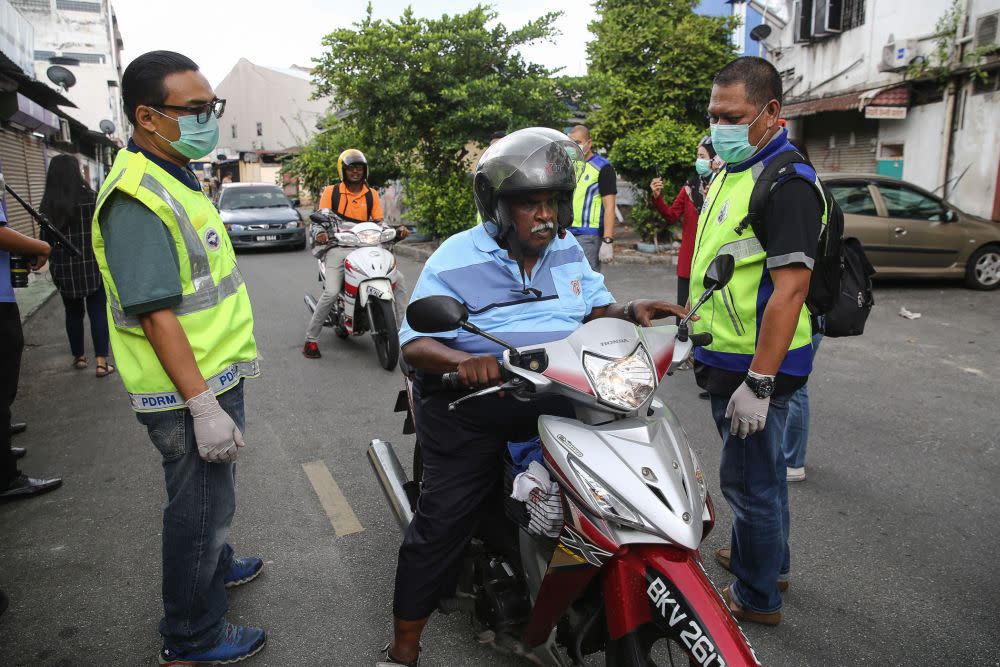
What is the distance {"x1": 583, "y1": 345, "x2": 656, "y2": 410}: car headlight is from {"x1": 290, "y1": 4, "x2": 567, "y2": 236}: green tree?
39.4ft

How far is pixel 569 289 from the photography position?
232cm

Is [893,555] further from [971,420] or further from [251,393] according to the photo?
[251,393]

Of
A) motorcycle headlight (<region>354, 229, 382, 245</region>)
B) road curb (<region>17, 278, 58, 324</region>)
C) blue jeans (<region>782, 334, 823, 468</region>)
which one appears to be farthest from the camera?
road curb (<region>17, 278, 58, 324</region>)

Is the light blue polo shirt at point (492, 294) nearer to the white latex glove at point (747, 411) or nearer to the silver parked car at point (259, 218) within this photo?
the white latex glove at point (747, 411)

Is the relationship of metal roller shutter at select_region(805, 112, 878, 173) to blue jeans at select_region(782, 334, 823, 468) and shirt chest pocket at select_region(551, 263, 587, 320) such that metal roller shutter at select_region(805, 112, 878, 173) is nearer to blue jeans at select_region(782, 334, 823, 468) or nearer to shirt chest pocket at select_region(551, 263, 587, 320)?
blue jeans at select_region(782, 334, 823, 468)

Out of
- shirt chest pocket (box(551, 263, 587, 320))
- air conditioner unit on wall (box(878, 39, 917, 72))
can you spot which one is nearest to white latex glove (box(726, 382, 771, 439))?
shirt chest pocket (box(551, 263, 587, 320))

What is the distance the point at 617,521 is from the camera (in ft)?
5.85

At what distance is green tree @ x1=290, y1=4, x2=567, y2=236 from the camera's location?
13.6m

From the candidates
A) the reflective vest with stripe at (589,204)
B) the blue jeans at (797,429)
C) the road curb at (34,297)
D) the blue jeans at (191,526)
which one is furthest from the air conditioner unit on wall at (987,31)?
the road curb at (34,297)

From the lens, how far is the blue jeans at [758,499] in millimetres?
2574

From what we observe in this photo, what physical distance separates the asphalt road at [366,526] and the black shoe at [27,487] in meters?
0.06

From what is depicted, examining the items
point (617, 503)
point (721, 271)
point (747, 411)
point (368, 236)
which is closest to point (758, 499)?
point (747, 411)

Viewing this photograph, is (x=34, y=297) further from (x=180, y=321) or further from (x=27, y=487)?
(x=180, y=321)

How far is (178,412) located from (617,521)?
139cm
